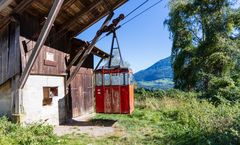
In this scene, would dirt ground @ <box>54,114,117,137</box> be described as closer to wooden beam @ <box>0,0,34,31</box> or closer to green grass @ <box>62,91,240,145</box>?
green grass @ <box>62,91,240,145</box>

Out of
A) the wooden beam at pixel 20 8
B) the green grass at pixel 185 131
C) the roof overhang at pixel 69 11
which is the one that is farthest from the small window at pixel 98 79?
the wooden beam at pixel 20 8

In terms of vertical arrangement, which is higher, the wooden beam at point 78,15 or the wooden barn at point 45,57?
the wooden beam at point 78,15

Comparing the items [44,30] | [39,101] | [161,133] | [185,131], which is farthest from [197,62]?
[44,30]

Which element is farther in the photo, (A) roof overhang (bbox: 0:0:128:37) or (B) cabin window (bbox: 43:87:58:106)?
(B) cabin window (bbox: 43:87:58:106)

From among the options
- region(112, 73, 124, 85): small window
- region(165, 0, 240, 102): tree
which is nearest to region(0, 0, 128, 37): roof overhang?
region(112, 73, 124, 85): small window

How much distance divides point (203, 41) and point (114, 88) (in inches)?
633

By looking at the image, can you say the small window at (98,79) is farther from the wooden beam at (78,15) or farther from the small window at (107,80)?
the wooden beam at (78,15)

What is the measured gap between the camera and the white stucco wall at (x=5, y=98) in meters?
9.79

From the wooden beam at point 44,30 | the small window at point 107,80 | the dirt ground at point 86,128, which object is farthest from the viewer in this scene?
the small window at point 107,80

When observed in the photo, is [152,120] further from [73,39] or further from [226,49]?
[226,49]

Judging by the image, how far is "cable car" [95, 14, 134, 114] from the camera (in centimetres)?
1255

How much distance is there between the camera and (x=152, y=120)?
13438 mm

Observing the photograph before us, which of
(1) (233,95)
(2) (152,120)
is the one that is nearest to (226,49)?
(1) (233,95)

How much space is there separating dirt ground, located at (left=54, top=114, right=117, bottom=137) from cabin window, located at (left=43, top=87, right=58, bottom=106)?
1.26m
